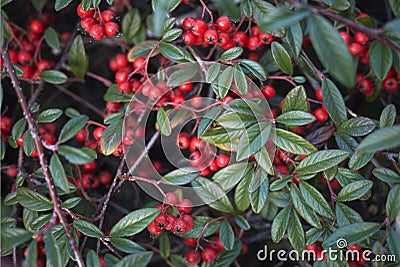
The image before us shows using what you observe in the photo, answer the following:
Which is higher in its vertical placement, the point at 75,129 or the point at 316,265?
the point at 75,129

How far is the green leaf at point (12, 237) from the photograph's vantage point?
89 cm

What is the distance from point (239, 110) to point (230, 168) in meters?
0.16

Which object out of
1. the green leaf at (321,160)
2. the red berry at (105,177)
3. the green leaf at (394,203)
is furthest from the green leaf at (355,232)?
the red berry at (105,177)

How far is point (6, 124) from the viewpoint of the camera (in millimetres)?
1375

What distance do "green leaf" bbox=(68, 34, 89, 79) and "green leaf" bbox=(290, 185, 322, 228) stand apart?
74 centimetres

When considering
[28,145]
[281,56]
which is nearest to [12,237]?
[28,145]

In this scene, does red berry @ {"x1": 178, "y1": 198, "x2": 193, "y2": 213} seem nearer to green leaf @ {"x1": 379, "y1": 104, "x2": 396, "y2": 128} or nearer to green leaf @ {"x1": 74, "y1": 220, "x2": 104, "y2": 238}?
green leaf @ {"x1": 74, "y1": 220, "x2": 104, "y2": 238}

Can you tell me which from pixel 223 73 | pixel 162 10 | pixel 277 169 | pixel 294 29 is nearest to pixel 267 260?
pixel 277 169

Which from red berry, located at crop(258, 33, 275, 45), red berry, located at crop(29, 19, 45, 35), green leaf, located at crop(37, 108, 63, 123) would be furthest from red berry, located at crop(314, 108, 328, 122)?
red berry, located at crop(29, 19, 45, 35)

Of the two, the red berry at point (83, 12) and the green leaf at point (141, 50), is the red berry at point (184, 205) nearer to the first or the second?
the green leaf at point (141, 50)

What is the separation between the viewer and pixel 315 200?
3.67 feet

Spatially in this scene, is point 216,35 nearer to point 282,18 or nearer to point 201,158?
point 201,158

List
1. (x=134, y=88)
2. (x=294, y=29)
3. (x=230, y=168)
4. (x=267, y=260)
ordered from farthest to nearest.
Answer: (x=267, y=260) → (x=134, y=88) → (x=230, y=168) → (x=294, y=29)

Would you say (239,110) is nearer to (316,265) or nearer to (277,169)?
(277,169)
